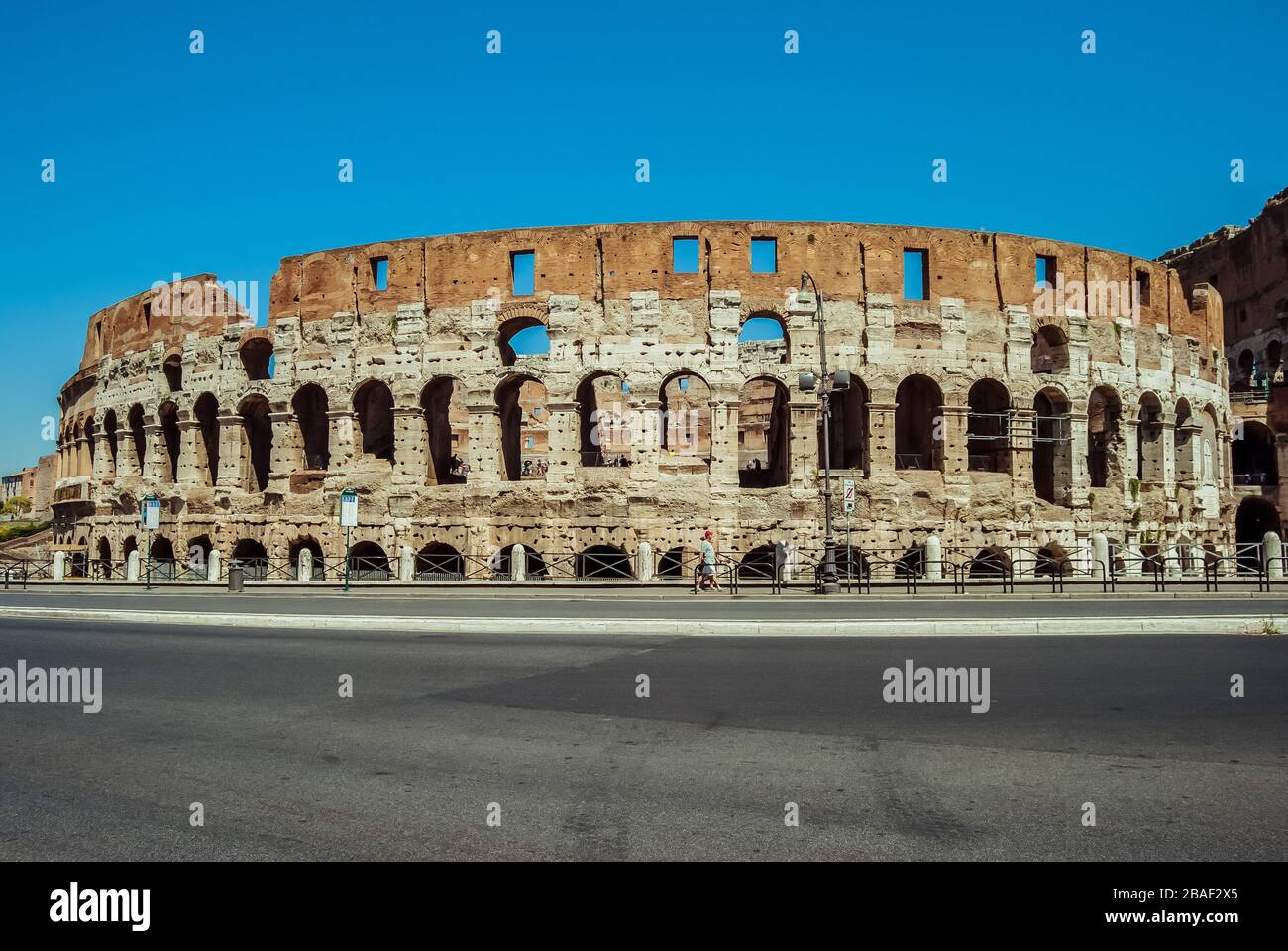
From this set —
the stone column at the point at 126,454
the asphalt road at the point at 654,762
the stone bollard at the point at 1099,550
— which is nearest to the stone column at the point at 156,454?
the stone column at the point at 126,454

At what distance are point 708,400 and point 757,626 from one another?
676 inches

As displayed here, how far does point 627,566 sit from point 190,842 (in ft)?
74.9

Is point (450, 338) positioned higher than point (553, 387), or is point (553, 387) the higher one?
point (450, 338)

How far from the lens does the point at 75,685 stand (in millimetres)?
8656

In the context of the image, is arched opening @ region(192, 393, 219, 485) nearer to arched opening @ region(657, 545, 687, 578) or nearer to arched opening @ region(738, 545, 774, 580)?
arched opening @ region(657, 545, 687, 578)

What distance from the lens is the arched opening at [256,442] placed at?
105 ft

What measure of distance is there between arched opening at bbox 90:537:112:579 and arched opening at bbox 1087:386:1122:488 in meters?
37.0

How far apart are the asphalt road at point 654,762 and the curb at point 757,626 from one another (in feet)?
7.59

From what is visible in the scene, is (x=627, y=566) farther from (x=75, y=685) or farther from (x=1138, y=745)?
(x=1138, y=745)

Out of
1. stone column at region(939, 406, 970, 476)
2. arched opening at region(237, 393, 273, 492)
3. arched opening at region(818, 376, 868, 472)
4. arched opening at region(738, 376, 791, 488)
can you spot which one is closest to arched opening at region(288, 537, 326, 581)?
arched opening at region(237, 393, 273, 492)

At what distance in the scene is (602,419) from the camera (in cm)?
3600

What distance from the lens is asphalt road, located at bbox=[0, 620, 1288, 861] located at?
429 centimetres

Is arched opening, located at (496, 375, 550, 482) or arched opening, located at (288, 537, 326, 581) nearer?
arched opening, located at (496, 375, 550, 482)
